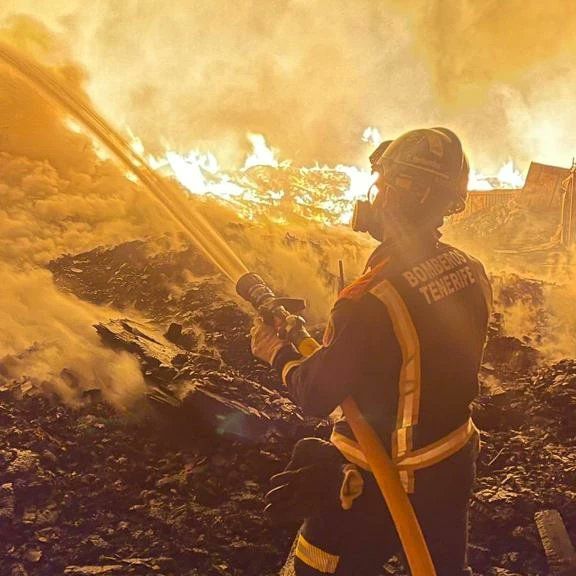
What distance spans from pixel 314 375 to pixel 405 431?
42 cm

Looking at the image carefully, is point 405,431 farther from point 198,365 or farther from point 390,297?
point 198,365

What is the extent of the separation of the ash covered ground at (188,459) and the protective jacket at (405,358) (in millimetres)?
2260

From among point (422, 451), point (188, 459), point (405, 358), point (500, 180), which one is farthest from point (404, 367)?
point (500, 180)

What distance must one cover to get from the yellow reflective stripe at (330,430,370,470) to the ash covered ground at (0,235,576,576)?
2.11 meters

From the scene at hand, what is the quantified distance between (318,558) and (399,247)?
50.3 inches

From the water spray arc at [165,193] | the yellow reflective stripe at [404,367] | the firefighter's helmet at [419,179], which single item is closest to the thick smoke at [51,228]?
the water spray arc at [165,193]

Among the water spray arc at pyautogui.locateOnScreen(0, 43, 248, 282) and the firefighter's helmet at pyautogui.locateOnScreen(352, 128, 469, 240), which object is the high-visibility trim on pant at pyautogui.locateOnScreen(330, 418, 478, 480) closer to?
the firefighter's helmet at pyautogui.locateOnScreen(352, 128, 469, 240)

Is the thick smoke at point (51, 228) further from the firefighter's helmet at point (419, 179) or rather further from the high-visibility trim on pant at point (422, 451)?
the firefighter's helmet at point (419, 179)

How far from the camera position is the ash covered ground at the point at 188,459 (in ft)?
12.6

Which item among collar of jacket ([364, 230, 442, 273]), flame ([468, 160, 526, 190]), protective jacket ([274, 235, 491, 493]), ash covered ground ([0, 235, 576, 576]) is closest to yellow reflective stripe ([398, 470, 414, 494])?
protective jacket ([274, 235, 491, 493])

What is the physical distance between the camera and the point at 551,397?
6.21 meters

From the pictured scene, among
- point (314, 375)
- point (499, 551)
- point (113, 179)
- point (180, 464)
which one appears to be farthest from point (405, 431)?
point (113, 179)

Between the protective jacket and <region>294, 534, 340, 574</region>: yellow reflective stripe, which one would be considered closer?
the protective jacket

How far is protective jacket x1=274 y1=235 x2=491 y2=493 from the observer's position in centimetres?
195
